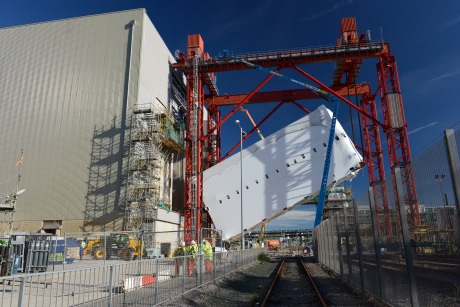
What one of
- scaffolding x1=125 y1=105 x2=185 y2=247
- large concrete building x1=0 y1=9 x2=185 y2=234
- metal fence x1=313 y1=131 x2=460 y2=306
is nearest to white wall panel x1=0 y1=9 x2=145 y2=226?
large concrete building x1=0 y1=9 x2=185 y2=234

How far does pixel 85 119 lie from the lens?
114 ft

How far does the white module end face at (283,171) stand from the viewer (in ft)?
95.6

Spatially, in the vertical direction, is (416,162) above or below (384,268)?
above

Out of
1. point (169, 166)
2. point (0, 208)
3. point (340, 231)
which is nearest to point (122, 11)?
point (169, 166)

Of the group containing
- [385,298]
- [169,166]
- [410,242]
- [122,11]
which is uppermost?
[122,11]

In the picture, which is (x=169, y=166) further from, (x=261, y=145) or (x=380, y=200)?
(x=380, y=200)

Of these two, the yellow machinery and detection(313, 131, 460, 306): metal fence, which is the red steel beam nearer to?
the yellow machinery

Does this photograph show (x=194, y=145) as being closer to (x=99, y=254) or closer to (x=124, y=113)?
(x=124, y=113)

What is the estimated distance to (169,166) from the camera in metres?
38.4

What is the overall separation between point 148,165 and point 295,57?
16569mm

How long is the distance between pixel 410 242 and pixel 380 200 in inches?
75.6

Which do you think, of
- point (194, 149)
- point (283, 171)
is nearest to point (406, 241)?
point (283, 171)

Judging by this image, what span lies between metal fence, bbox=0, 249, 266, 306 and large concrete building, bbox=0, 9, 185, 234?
68.0 feet

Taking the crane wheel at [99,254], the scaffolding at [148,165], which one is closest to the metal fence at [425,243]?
the crane wheel at [99,254]
